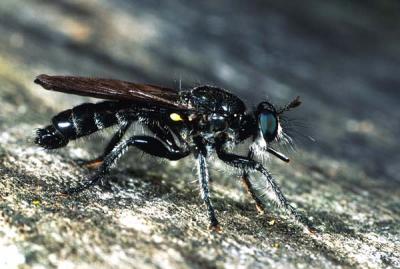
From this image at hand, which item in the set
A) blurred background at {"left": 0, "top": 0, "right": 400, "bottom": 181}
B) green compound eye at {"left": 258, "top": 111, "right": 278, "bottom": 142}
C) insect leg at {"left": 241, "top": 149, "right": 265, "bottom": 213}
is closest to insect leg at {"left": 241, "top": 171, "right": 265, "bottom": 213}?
insect leg at {"left": 241, "top": 149, "right": 265, "bottom": 213}

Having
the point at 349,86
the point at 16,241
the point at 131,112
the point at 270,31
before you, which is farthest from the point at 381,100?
the point at 16,241

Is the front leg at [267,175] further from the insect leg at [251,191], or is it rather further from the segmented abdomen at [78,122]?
the segmented abdomen at [78,122]

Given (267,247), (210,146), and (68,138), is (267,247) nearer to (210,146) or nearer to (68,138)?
(210,146)

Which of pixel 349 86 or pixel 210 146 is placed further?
pixel 349 86

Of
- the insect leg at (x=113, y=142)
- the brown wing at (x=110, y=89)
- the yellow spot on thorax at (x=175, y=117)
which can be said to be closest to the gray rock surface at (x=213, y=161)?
the insect leg at (x=113, y=142)

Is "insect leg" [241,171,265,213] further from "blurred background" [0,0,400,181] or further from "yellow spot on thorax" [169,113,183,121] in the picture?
"blurred background" [0,0,400,181]

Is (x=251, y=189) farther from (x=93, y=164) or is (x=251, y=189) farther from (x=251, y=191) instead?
(x=93, y=164)
